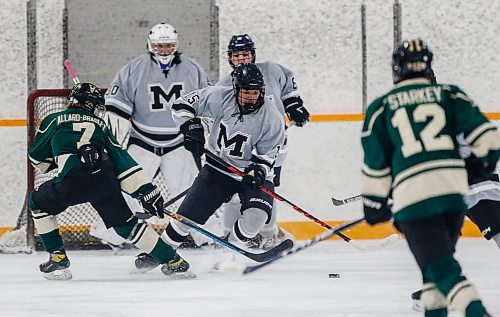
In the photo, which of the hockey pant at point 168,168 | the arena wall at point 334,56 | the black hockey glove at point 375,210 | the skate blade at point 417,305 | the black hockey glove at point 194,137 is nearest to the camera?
the black hockey glove at point 375,210

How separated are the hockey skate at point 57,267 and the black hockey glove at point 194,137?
727 millimetres

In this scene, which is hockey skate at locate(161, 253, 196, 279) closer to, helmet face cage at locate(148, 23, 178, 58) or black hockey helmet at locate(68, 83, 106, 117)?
black hockey helmet at locate(68, 83, 106, 117)

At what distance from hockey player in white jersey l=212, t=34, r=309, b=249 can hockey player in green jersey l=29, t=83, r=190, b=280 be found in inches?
28.4

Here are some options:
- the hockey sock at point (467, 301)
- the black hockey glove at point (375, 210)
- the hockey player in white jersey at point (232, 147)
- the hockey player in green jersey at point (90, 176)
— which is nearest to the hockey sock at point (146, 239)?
the hockey player in green jersey at point (90, 176)

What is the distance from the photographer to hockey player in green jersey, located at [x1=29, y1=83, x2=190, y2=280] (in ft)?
15.7

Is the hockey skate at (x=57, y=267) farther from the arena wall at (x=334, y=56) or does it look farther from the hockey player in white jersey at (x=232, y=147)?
the arena wall at (x=334, y=56)

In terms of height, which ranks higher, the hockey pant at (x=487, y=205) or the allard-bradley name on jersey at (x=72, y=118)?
the allard-bradley name on jersey at (x=72, y=118)

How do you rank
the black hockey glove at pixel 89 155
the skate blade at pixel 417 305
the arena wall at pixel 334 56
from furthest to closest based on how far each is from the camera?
the arena wall at pixel 334 56
the black hockey glove at pixel 89 155
the skate blade at pixel 417 305

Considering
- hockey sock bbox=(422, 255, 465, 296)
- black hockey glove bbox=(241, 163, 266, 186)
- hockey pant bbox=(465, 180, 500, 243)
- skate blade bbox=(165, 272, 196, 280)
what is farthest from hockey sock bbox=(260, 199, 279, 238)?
hockey sock bbox=(422, 255, 465, 296)

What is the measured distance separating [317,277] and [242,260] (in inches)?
33.6

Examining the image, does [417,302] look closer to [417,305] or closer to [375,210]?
[417,305]

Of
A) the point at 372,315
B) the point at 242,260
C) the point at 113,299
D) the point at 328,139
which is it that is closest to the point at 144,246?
the point at 113,299

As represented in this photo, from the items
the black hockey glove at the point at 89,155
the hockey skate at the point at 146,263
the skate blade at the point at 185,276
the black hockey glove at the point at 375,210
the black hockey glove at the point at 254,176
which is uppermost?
the black hockey glove at the point at 89,155

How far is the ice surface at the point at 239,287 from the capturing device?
3.94 metres
